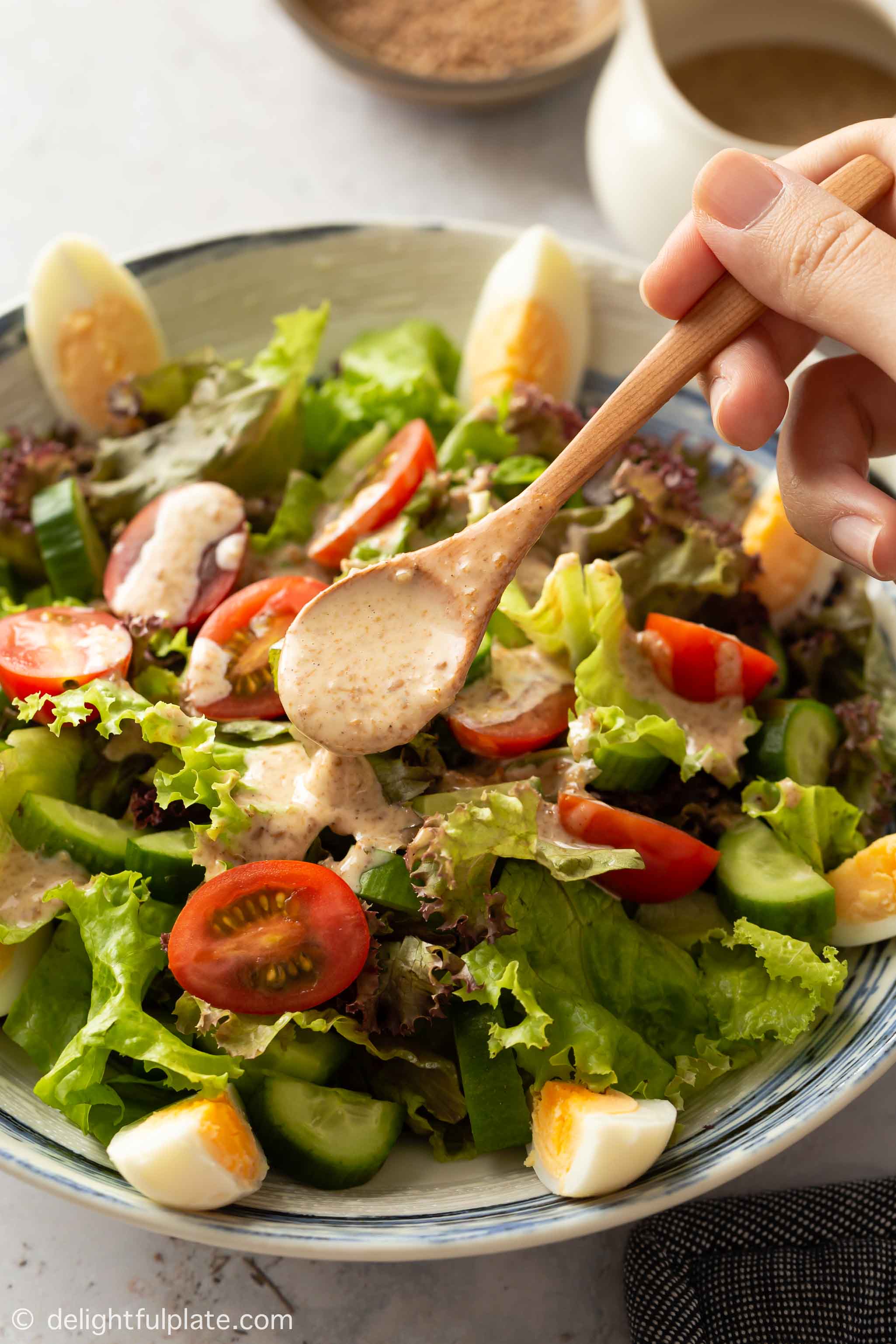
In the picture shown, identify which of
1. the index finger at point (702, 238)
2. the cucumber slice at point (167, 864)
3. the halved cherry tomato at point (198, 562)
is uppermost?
the index finger at point (702, 238)

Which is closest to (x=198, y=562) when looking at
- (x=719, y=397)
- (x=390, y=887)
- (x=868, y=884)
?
(x=390, y=887)

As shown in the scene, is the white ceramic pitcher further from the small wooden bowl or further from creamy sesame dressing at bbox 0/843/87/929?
creamy sesame dressing at bbox 0/843/87/929

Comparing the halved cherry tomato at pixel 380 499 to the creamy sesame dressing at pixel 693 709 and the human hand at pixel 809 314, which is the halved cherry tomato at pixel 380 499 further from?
the human hand at pixel 809 314

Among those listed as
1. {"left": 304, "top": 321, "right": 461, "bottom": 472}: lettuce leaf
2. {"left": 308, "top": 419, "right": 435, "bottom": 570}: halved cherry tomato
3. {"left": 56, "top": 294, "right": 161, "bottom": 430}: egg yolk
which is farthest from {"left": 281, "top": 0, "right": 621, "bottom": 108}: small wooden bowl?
{"left": 308, "top": 419, "right": 435, "bottom": 570}: halved cherry tomato

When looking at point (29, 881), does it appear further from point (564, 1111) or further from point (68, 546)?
point (564, 1111)

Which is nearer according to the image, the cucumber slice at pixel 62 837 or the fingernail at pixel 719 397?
the fingernail at pixel 719 397

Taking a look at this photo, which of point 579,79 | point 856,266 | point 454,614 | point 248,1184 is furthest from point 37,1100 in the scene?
point 579,79

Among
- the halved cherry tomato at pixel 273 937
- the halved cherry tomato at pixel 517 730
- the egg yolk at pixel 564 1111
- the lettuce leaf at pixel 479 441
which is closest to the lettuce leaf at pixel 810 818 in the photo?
the halved cherry tomato at pixel 517 730
